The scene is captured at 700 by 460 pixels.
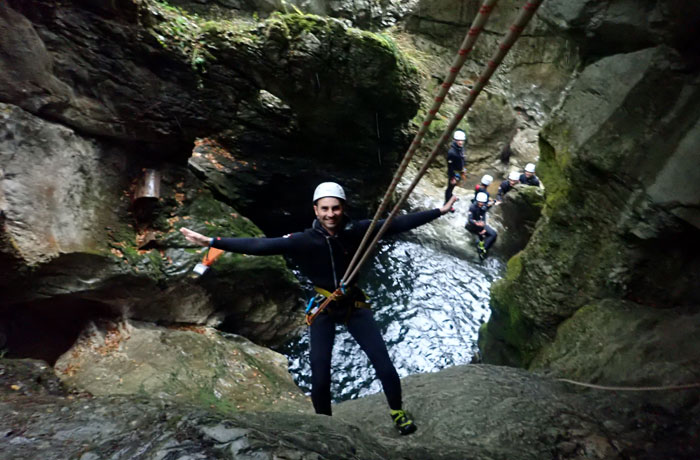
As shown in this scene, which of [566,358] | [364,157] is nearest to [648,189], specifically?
[566,358]

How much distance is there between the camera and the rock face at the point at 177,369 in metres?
4.83

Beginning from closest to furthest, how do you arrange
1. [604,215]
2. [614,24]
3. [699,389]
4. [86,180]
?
[699,389] → [614,24] → [604,215] → [86,180]

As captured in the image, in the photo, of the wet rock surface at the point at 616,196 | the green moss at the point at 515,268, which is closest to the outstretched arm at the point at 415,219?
the wet rock surface at the point at 616,196

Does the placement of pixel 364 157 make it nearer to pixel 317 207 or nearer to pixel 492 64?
pixel 317 207

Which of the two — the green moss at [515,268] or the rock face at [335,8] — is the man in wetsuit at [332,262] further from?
the rock face at [335,8]

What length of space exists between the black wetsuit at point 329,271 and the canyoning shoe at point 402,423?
0.21ft

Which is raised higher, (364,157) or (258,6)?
(258,6)

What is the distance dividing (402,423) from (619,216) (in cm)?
322

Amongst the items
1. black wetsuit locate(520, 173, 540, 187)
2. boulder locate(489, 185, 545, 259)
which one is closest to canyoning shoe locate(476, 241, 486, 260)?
boulder locate(489, 185, 545, 259)

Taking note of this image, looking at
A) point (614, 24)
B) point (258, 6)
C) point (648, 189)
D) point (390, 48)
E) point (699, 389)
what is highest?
point (258, 6)

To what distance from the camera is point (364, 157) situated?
9.81 metres

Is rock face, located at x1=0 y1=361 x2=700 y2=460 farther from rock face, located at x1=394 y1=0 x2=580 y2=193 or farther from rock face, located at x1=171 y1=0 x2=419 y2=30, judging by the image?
rock face, located at x1=394 y1=0 x2=580 y2=193

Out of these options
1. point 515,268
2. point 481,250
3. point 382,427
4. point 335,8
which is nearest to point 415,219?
point 382,427

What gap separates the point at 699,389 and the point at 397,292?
7.20m
